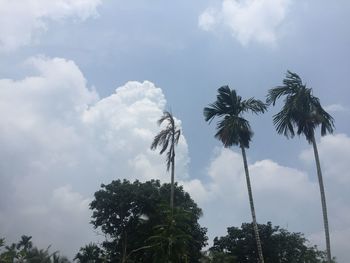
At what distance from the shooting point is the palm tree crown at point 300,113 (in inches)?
1308

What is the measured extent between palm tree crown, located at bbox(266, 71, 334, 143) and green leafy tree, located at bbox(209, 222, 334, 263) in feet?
76.5

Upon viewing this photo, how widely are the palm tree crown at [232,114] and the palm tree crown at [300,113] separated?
3.53 metres

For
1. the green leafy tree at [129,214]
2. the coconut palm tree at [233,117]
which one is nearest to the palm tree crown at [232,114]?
the coconut palm tree at [233,117]

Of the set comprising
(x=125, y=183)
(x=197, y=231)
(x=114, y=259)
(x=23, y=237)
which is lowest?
(x=114, y=259)

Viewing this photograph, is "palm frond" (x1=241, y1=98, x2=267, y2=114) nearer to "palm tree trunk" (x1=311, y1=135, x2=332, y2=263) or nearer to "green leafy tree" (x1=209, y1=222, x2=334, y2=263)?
"palm tree trunk" (x1=311, y1=135, x2=332, y2=263)

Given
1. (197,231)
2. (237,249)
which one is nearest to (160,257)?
(197,231)

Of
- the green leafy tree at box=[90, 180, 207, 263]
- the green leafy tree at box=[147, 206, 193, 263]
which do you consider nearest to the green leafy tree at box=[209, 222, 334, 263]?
the green leafy tree at box=[90, 180, 207, 263]

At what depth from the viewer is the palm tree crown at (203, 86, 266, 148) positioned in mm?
37031

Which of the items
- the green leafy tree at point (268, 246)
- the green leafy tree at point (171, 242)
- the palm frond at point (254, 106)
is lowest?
the green leafy tree at point (171, 242)

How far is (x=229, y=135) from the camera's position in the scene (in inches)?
1451

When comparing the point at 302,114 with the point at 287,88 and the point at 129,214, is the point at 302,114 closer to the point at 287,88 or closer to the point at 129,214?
the point at 287,88

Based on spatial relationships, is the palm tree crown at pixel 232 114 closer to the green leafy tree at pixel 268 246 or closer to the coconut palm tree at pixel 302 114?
the coconut palm tree at pixel 302 114

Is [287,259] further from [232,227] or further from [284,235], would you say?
[232,227]

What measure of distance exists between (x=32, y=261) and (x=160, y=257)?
51.0 metres
